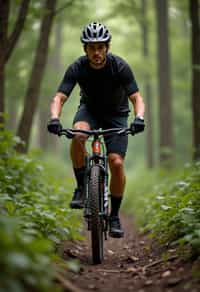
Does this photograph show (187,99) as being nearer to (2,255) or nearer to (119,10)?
(119,10)

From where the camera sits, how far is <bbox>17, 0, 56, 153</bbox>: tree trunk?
10847 millimetres

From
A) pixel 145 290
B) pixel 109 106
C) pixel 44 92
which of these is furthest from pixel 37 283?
pixel 44 92

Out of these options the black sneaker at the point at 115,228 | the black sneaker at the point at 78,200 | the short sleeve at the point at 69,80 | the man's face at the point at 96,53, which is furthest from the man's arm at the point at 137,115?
the black sneaker at the point at 115,228

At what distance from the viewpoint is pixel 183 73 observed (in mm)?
25938

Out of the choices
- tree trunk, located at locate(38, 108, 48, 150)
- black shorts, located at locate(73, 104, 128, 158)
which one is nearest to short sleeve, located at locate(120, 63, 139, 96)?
black shorts, located at locate(73, 104, 128, 158)

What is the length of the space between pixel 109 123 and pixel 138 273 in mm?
1980

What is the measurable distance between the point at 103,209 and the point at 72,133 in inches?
36.3

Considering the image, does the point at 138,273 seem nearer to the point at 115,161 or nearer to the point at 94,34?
the point at 115,161

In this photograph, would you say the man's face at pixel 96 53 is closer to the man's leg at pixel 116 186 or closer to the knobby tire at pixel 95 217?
the man's leg at pixel 116 186

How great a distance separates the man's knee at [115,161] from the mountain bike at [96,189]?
6cm

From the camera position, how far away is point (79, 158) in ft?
18.9

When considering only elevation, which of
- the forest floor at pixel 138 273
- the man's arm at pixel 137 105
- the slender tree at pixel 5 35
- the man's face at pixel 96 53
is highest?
the slender tree at pixel 5 35

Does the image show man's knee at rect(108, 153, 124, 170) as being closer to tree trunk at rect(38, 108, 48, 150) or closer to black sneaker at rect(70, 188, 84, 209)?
black sneaker at rect(70, 188, 84, 209)

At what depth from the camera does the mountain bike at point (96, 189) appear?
526cm
